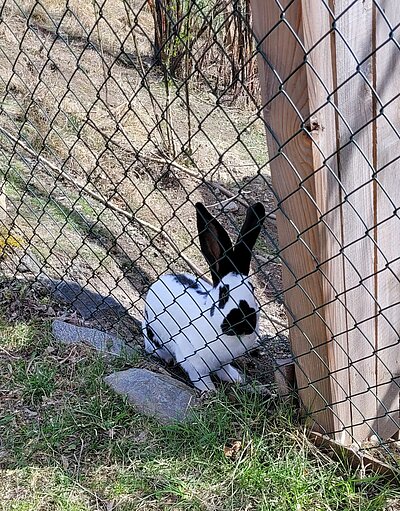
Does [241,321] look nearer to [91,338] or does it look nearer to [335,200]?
[91,338]

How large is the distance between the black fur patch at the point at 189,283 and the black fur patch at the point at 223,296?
27 centimetres

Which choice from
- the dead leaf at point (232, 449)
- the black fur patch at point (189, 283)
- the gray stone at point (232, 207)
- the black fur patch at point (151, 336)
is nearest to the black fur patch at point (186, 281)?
the black fur patch at point (189, 283)

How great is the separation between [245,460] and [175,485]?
253mm

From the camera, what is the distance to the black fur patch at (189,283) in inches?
118

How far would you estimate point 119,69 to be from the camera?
279 inches

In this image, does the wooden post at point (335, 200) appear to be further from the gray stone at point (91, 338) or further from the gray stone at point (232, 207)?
the gray stone at point (232, 207)

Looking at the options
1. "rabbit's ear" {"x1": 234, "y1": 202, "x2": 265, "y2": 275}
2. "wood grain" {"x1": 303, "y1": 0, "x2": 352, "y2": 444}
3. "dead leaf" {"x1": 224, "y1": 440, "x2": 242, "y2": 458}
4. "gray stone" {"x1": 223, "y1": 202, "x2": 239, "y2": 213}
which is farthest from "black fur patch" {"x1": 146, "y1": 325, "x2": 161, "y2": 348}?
"gray stone" {"x1": 223, "y1": 202, "x2": 239, "y2": 213}

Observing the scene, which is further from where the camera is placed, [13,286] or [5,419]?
[13,286]

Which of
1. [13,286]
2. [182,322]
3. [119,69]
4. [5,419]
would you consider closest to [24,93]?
[119,69]

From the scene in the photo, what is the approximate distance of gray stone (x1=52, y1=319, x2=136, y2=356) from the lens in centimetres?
289

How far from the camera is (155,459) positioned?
2.28 meters

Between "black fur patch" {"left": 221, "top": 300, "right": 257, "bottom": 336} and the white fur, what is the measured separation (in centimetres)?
2

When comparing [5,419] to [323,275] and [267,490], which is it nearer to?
[267,490]

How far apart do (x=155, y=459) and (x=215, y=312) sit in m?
0.67
